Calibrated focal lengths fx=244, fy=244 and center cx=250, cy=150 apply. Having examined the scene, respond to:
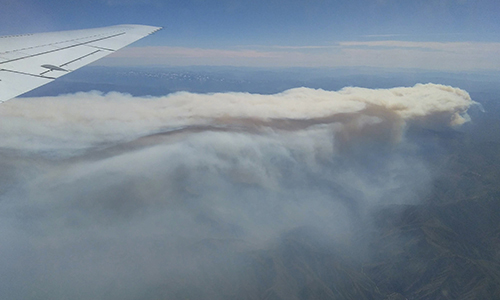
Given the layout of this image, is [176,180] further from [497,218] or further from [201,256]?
[497,218]

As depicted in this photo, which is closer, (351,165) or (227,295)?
(227,295)

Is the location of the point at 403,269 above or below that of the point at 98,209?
below

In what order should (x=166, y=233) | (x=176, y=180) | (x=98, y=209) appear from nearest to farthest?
(x=98, y=209)
(x=176, y=180)
(x=166, y=233)

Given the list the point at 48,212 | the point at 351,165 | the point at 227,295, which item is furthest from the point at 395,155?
the point at 48,212

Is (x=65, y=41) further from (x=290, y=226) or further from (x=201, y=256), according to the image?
(x=290, y=226)

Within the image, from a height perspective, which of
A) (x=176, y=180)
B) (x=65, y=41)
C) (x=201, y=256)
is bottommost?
(x=201, y=256)

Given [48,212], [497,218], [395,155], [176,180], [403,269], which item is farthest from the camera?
[395,155]

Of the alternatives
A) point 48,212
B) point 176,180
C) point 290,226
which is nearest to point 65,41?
point 48,212
